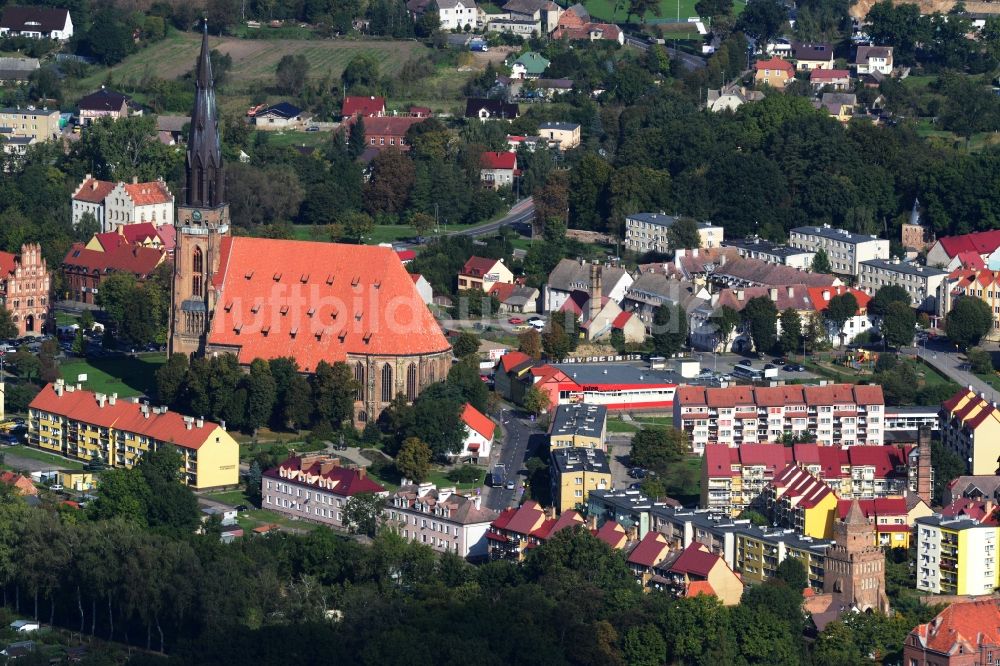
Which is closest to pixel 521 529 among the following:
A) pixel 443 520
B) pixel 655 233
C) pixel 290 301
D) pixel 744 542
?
pixel 443 520

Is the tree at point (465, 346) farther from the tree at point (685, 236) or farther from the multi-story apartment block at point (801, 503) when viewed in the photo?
the tree at point (685, 236)

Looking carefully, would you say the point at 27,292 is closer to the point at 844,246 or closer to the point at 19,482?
the point at 19,482

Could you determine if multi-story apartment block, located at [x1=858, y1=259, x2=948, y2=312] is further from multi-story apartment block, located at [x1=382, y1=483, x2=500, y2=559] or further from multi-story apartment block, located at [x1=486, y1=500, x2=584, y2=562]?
→ multi-story apartment block, located at [x1=486, y1=500, x2=584, y2=562]

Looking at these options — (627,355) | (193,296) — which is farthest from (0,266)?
(627,355)

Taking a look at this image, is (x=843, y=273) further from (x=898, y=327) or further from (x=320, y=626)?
(x=320, y=626)

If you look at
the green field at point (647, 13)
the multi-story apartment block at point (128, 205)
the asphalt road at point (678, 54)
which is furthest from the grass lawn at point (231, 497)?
the green field at point (647, 13)

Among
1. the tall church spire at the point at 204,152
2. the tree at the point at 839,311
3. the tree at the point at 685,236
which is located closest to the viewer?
the tall church spire at the point at 204,152
